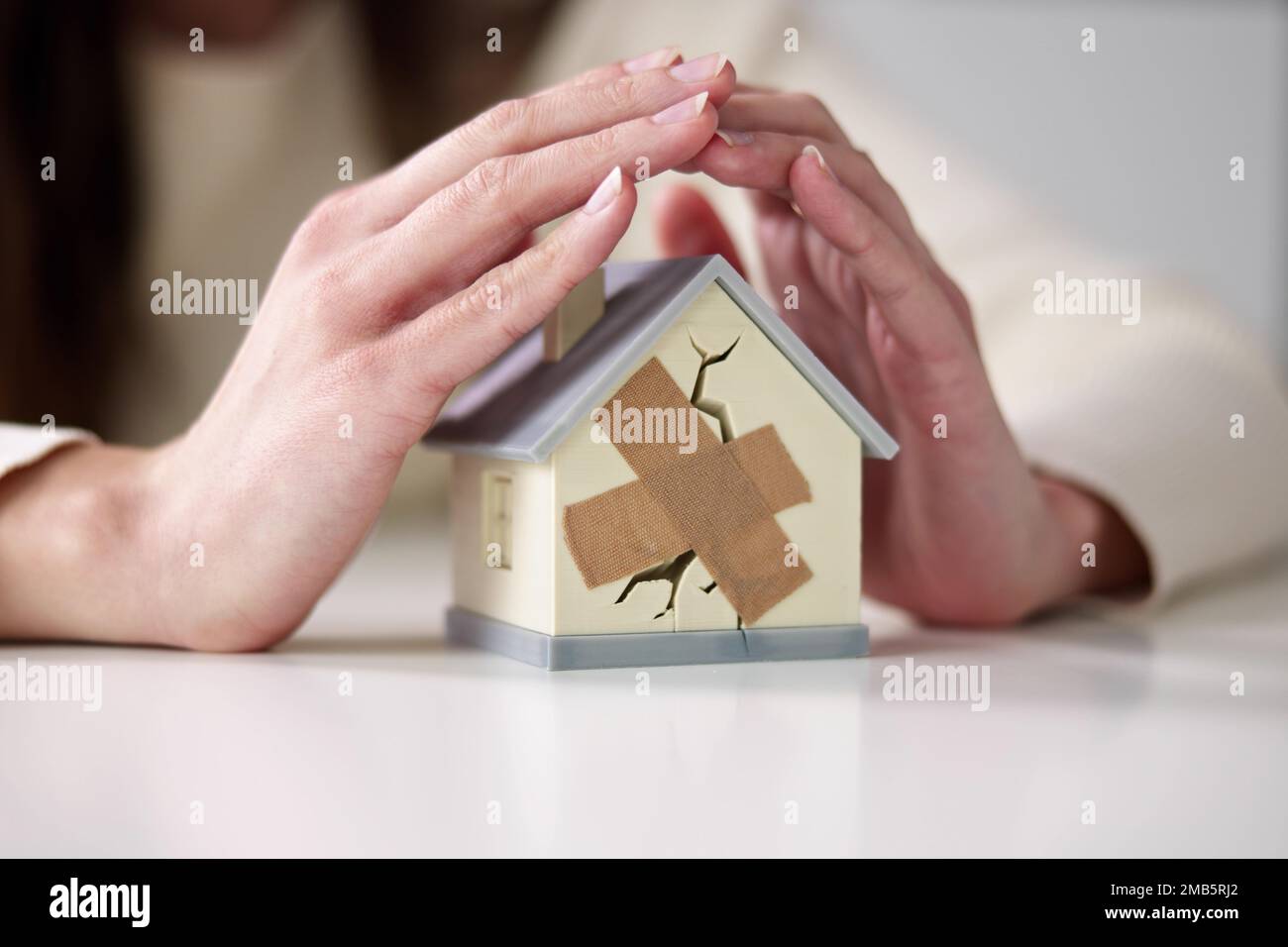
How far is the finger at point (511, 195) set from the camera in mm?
933

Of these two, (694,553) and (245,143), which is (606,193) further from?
(245,143)

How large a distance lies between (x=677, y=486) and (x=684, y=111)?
259 millimetres

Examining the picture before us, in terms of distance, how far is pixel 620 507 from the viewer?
3.22ft

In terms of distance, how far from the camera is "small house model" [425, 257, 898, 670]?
0.97m

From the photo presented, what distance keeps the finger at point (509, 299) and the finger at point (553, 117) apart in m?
0.07

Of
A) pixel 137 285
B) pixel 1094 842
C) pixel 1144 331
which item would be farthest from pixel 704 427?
pixel 137 285

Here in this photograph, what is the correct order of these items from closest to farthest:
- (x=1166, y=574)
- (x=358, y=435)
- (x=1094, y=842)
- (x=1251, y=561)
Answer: (x=1094, y=842) → (x=358, y=435) → (x=1166, y=574) → (x=1251, y=561)

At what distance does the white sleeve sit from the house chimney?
1.30 feet

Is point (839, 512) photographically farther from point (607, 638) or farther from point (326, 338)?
point (326, 338)

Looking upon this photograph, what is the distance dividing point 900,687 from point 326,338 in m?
0.46

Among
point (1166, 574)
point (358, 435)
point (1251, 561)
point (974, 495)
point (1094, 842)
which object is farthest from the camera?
point (1251, 561)

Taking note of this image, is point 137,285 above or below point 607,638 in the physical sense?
above

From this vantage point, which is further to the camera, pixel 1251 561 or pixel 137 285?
pixel 137 285

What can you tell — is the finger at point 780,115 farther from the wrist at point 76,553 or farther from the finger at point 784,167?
the wrist at point 76,553
